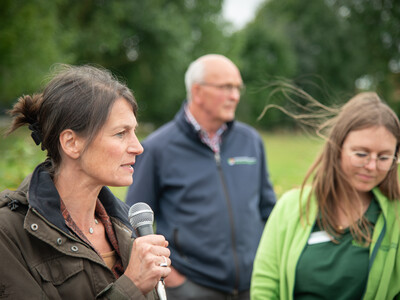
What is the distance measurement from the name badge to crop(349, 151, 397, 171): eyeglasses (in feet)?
1.61

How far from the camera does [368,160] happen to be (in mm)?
2887

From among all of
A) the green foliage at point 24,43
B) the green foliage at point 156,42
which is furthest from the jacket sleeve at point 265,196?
the green foliage at point 24,43

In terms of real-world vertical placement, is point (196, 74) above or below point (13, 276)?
above

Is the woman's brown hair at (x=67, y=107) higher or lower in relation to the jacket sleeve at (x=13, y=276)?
higher

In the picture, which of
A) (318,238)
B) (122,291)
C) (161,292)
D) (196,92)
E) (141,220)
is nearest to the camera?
(122,291)

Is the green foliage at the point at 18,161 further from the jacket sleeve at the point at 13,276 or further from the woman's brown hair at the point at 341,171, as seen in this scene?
the woman's brown hair at the point at 341,171

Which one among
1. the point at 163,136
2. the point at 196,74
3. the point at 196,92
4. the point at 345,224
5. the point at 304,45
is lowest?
the point at 345,224

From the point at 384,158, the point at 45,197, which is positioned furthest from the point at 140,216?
the point at 384,158

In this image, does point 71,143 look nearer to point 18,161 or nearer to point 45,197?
point 45,197

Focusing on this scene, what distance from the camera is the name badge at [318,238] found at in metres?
2.93

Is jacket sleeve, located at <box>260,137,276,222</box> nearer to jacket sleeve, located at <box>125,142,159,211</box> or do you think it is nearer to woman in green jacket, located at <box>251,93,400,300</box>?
jacket sleeve, located at <box>125,142,159,211</box>

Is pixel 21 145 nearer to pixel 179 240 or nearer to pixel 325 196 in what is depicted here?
pixel 179 240

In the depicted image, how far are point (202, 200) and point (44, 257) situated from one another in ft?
7.31

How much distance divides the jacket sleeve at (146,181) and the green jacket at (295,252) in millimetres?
1382
